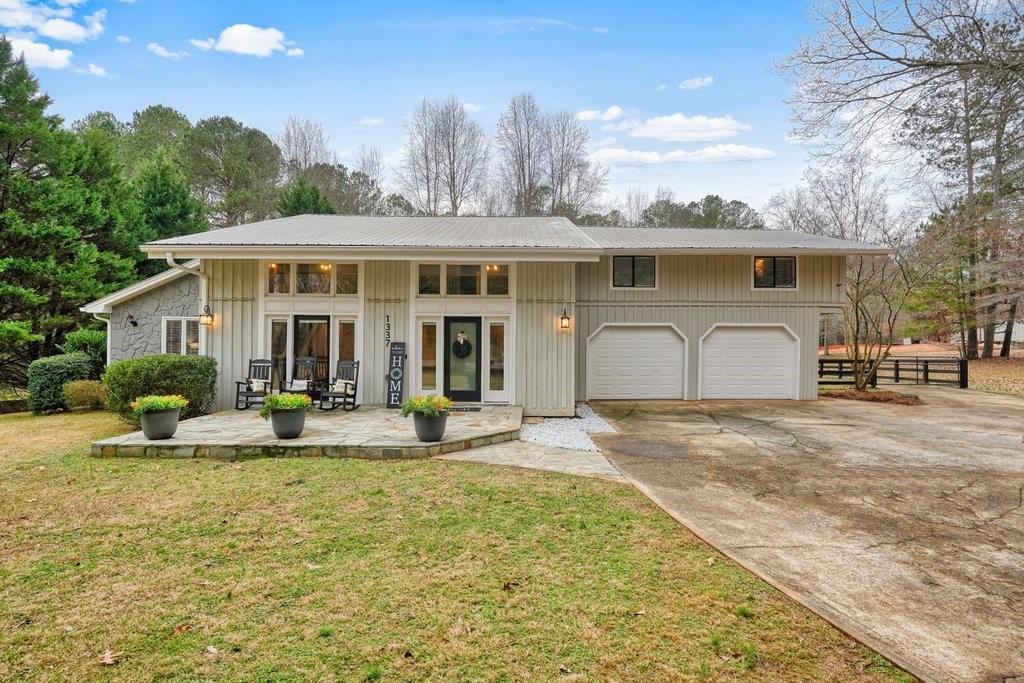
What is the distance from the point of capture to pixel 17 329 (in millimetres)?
11789

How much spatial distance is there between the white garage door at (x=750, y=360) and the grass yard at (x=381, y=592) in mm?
8317

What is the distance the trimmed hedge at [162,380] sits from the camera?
772 cm

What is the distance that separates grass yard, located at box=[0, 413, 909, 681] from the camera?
2.26 m

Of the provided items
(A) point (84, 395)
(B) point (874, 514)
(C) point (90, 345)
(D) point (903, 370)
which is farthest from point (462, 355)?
(D) point (903, 370)

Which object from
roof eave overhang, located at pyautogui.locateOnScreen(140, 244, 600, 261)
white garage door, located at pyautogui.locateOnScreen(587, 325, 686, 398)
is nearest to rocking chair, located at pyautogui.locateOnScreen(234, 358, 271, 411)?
roof eave overhang, located at pyautogui.locateOnScreen(140, 244, 600, 261)

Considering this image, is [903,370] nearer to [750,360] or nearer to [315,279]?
[750,360]

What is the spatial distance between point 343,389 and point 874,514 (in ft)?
26.5

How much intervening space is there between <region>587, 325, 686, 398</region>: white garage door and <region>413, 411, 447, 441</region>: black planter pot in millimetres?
6332

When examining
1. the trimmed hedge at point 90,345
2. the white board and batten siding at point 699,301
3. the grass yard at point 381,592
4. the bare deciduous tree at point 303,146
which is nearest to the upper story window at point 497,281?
the white board and batten siding at point 699,301

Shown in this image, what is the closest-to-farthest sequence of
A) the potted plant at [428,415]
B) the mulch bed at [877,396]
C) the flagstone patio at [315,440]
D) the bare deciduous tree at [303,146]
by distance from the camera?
the flagstone patio at [315,440] → the potted plant at [428,415] → the mulch bed at [877,396] → the bare deciduous tree at [303,146]

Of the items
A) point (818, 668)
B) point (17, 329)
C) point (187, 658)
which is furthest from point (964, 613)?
point (17, 329)

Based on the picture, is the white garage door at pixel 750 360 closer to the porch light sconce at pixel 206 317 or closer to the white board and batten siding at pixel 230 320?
the white board and batten siding at pixel 230 320

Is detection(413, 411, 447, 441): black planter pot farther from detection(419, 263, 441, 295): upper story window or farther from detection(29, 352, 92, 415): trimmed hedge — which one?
detection(29, 352, 92, 415): trimmed hedge

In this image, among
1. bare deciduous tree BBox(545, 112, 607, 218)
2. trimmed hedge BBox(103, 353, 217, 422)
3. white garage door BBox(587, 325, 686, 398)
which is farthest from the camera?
bare deciduous tree BBox(545, 112, 607, 218)
